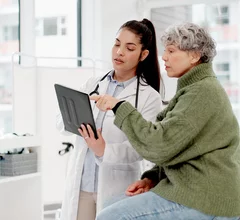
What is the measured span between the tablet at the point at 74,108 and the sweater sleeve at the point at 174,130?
10.5 inches

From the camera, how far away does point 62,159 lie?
3344 millimetres

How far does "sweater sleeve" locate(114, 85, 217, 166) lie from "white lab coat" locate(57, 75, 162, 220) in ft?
1.03

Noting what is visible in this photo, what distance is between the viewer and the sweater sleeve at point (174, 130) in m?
1.50

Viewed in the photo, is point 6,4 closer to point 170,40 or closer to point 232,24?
point 232,24

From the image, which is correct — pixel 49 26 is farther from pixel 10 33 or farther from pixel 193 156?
pixel 193 156

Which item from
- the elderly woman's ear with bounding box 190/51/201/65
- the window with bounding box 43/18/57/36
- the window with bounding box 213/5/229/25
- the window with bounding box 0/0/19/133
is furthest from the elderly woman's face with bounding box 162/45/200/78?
the window with bounding box 43/18/57/36

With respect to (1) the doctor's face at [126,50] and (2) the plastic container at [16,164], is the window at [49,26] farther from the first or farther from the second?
(1) the doctor's face at [126,50]

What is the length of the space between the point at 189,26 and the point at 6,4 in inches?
84.8

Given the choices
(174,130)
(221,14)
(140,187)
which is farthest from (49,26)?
(174,130)

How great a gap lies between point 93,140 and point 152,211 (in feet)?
1.46

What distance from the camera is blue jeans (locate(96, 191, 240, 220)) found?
1507 mm

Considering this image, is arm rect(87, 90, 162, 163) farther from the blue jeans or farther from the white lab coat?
the blue jeans

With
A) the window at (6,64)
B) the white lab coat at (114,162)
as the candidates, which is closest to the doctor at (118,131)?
the white lab coat at (114,162)

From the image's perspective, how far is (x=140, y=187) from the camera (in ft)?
5.81
